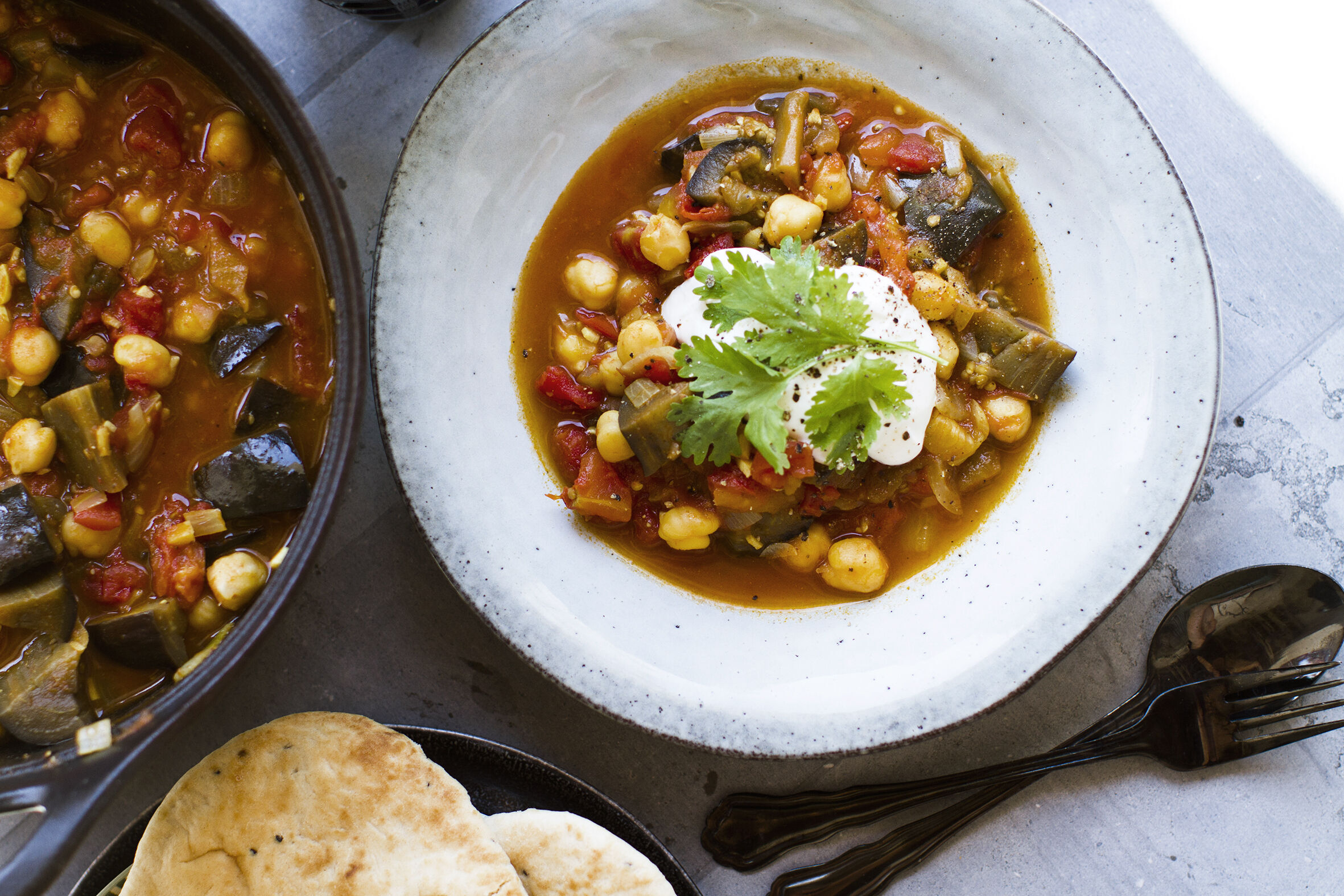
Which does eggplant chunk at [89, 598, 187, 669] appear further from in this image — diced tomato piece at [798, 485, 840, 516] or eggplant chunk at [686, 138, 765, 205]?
eggplant chunk at [686, 138, 765, 205]

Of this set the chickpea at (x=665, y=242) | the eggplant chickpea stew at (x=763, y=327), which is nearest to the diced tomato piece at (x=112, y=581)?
the eggplant chickpea stew at (x=763, y=327)

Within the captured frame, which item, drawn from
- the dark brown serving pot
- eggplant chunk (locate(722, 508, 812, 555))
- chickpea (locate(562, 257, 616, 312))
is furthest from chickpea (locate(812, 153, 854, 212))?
the dark brown serving pot

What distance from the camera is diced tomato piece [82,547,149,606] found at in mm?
2707

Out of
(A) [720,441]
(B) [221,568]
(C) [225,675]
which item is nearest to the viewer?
(C) [225,675]

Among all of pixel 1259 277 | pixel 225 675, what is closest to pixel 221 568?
pixel 225 675

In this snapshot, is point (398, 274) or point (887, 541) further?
point (887, 541)

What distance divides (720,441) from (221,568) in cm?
154

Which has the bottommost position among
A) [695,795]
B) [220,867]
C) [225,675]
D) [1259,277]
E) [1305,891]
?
[220,867]

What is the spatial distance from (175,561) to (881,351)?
88.8 inches

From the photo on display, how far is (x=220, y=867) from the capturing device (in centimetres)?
278

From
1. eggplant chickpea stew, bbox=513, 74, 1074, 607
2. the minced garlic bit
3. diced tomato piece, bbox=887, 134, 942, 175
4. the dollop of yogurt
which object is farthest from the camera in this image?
diced tomato piece, bbox=887, 134, 942, 175

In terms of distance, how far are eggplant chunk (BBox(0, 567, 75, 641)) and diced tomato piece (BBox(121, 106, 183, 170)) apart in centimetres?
127

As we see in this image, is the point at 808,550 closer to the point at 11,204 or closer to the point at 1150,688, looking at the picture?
the point at 1150,688

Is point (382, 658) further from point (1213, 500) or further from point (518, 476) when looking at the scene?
point (1213, 500)
